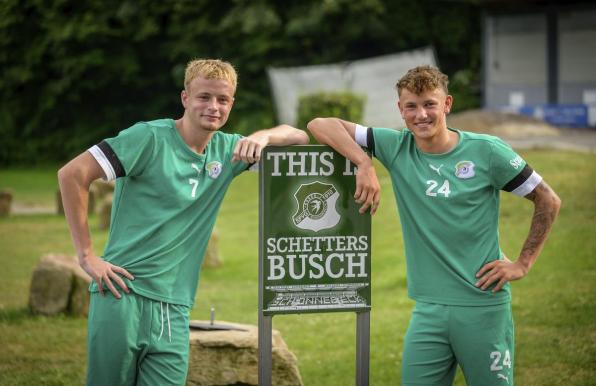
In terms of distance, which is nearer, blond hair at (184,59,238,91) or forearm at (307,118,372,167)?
blond hair at (184,59,238,91)

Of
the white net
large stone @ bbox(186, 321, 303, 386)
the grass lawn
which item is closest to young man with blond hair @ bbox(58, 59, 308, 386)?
large stone @ bbox(186, 321, 303, 386)

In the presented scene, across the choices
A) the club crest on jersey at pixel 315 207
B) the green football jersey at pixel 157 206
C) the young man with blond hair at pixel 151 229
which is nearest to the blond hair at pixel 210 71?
the young man with blond hair at pixel 151 229

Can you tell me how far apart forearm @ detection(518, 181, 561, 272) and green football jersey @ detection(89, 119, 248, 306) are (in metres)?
1.68

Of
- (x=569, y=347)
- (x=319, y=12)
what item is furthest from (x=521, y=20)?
(x=569, y=347)

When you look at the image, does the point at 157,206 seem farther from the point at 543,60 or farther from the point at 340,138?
the point at 543,60

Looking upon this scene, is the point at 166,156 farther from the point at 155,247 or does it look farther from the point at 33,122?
the point at 33,122

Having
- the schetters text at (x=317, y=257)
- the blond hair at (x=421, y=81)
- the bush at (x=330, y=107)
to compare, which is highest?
the bush at (x=330, y=107)

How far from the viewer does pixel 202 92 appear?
469 centimetres

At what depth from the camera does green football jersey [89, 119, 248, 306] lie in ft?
15.0

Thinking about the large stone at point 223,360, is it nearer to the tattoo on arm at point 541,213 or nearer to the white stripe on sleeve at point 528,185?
the tattoo on arm at point 541,213

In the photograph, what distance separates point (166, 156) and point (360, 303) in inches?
54.4

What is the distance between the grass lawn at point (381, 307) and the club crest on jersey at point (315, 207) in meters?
2.89

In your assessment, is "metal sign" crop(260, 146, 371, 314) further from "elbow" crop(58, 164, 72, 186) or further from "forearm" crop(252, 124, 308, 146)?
"elbow" crop(58, 164, 72, 186)

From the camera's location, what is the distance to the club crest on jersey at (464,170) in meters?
4.62
